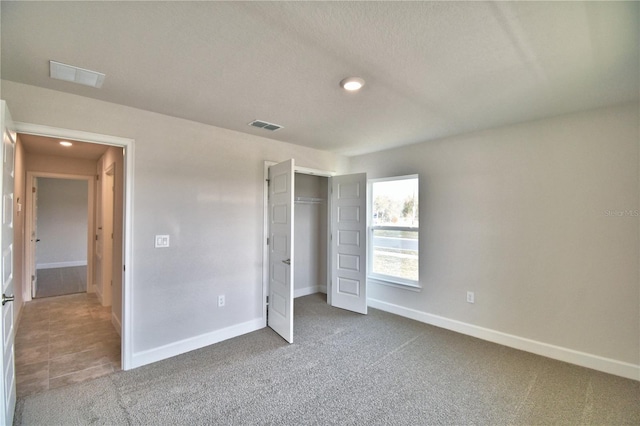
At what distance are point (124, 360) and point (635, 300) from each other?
181 inches

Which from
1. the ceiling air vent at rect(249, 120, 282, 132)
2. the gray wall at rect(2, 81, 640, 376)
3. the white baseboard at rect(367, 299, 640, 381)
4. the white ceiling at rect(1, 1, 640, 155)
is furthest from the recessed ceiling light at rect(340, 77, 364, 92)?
the white baseboard at rect(367, 299, 640, 381)

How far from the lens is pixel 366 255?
413 centimetres

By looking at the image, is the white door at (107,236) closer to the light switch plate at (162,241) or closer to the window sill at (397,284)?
the light switch plate at (162,241)

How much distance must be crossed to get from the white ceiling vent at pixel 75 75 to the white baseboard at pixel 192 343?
237cm

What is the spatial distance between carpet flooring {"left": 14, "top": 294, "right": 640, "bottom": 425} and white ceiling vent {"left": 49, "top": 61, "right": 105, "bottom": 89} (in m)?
2.41

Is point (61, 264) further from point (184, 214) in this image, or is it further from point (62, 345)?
point (184, 214)

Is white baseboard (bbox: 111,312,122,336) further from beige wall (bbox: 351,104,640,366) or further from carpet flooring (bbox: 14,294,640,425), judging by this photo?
beige wall (bbox: 351,104,640,366)

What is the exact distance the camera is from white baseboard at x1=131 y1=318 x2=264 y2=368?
2705mm

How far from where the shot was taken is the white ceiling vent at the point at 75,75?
192 centimetres

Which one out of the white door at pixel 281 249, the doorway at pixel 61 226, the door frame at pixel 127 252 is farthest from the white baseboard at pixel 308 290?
the doorway at pixel 61 226

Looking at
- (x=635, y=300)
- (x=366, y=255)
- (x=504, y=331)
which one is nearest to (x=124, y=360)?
(x=366, y=255)

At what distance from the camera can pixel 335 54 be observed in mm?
1762

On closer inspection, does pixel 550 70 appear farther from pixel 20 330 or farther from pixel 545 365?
pixel 20 330

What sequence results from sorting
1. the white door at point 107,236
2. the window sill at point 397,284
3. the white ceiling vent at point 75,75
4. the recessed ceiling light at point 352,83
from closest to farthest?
1. the white ceiling vent at point 75,75
2. the recessed ceiling light at point 352,83
3. the window sill at point 397,284
4. the white door at point 107,236
